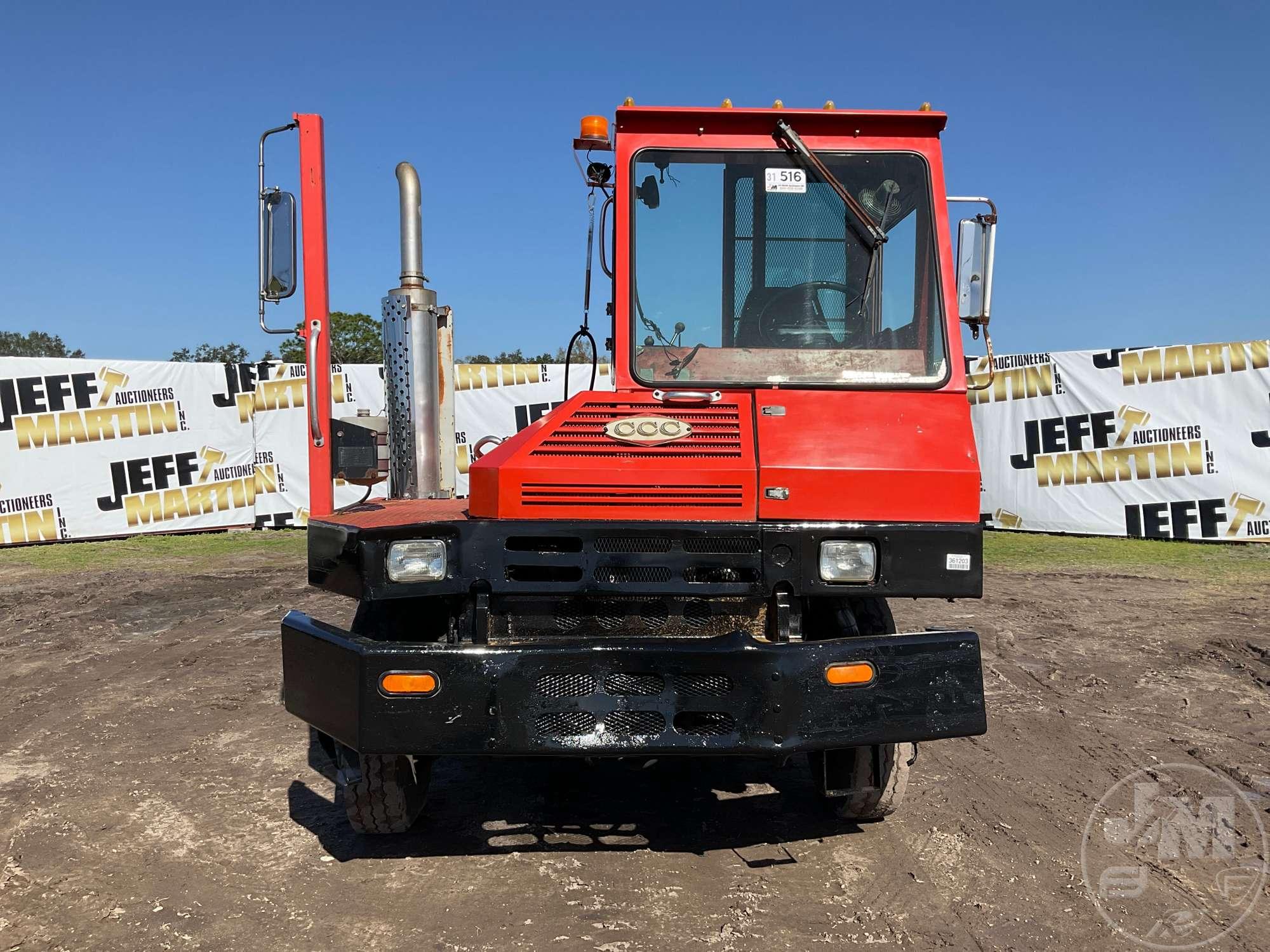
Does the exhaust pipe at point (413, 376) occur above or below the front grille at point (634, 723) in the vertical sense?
above

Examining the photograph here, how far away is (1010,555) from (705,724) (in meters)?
10.0

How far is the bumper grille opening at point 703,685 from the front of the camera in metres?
3.11

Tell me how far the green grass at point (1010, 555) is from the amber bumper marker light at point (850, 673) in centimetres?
851

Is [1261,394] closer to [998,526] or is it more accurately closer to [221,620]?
[998,526]

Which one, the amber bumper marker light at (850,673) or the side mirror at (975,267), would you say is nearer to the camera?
the amber bumper marker light at (850,673)

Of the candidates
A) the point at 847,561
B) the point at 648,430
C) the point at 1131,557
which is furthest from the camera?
the point at 1131,557

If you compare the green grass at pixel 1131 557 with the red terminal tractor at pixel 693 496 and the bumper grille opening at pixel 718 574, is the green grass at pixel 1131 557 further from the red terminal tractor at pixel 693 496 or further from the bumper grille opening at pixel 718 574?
the bumper grille opening at pixel 718 574

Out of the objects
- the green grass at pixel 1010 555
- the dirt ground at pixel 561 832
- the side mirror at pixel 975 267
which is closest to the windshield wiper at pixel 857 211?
the side mirror at pixel 975 267

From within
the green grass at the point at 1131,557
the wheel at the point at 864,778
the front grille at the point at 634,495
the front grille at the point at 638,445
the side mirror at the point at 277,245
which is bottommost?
the green grass at the point at 1131,557

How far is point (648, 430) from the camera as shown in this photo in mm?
3420

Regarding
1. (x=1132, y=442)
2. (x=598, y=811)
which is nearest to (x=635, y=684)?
(x=598, y=811)

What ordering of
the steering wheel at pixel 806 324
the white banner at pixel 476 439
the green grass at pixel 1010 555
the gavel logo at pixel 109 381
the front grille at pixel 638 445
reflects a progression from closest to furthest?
the front grille at pixel 638 445 → the steering wheel at pixel 806 324 → the green grass at pixel 1010 555 → the white banner at pixel 476 439 → the gavel logo at pixel 109 381

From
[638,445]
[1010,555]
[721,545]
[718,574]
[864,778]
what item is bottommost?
[1010,555]

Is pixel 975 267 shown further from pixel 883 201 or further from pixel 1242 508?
pixel 1242 508
